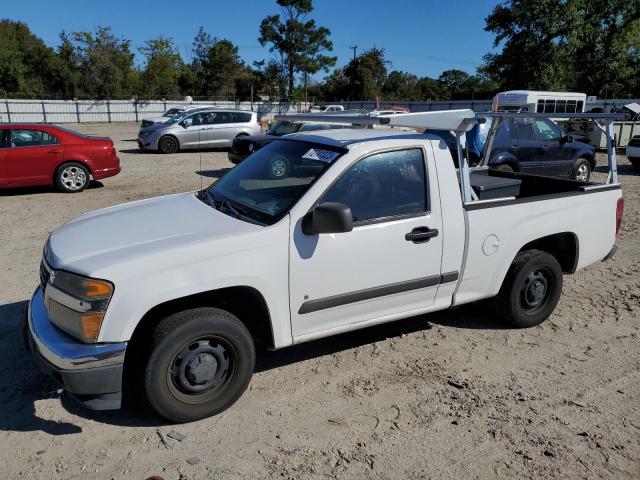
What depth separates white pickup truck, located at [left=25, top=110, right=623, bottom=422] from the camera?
3018 millimetres

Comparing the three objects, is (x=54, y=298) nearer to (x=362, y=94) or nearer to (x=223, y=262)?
(x=223, y=262)

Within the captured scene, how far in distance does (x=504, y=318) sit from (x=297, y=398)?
7.02 ft

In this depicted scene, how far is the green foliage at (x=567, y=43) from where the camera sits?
37.8 meters

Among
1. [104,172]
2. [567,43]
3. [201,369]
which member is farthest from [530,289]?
[567,43]

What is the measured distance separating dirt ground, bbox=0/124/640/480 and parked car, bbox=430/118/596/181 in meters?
6.30

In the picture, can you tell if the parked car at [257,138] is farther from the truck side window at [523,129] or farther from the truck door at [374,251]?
the truck door at [374,251]

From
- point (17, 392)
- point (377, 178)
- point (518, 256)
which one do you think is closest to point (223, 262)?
point (377, 178)

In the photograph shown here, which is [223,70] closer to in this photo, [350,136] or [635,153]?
[635,153]

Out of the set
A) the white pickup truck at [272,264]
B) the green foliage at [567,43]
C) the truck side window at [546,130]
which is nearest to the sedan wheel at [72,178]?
the white pickup truck at [272,264]

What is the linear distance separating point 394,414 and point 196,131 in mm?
16908

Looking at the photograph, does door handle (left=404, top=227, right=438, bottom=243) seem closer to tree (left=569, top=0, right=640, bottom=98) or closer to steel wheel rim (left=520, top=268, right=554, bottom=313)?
steel wheel rim (left=520, top=268, right=554, bottom=313)

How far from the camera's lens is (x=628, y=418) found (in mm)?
3395

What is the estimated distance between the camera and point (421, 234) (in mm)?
3836

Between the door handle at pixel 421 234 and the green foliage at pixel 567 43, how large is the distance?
40.3 m
